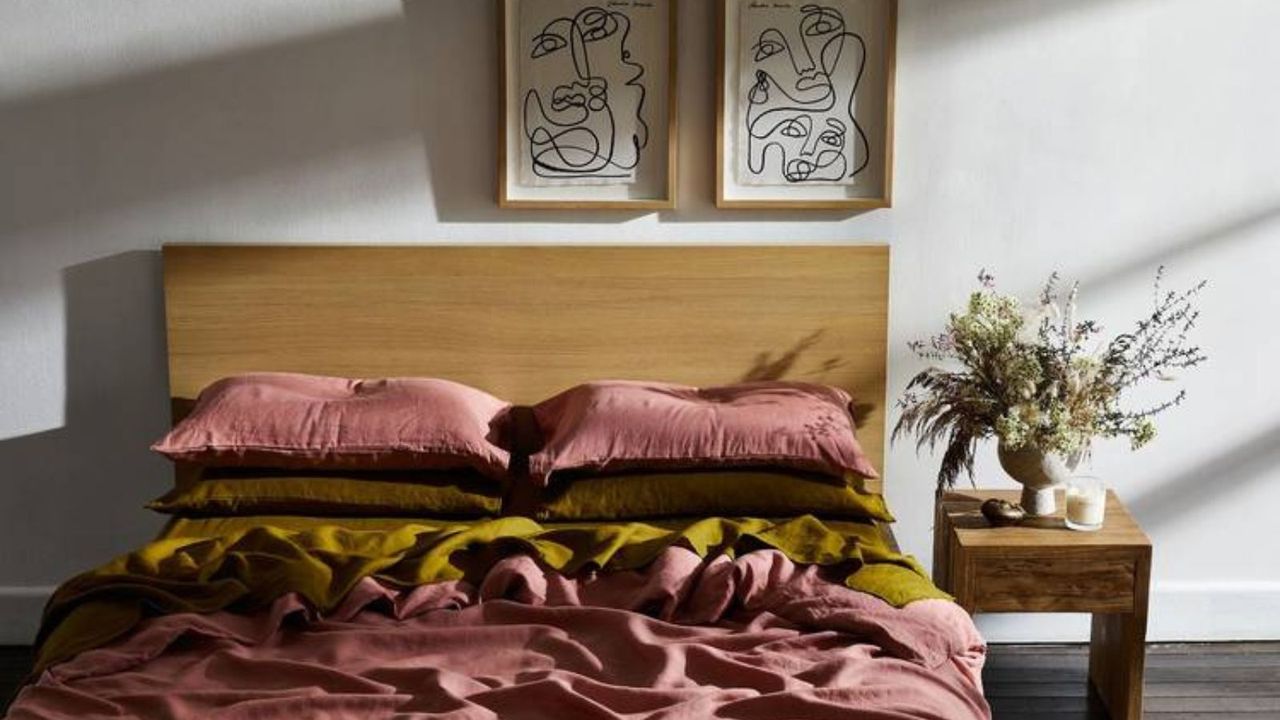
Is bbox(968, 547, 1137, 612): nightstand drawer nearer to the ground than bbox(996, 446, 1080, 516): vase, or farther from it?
nearer to the ground

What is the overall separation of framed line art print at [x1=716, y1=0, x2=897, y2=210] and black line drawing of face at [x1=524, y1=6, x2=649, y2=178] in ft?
0.70

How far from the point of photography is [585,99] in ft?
12.4

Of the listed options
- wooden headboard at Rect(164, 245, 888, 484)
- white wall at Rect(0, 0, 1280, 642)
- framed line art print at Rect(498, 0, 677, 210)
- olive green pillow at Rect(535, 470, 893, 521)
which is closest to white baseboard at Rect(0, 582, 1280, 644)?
white wall at Rect(0, 0, 1280, 642)

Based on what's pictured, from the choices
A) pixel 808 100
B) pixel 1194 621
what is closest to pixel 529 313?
pixel 808 100

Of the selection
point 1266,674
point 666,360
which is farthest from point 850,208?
point 1266,674

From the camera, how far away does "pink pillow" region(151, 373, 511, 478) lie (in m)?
3.47

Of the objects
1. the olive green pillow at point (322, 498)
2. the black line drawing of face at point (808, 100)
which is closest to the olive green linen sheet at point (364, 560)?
the olive green pillow at point (322, 498)

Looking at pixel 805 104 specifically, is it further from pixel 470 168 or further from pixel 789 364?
pixel 470 168

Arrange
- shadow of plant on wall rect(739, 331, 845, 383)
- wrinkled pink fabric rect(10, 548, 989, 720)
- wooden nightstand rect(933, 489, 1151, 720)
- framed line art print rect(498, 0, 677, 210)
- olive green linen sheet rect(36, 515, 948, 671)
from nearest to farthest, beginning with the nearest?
wrinkled pink fabric rect(10, 548, 989, 720), olive green linen sheet rect(36, 515, 948, 671), wooden nightstand rect(933, 489, 1151, 720), framed line art print rect(498, 0, 677, 210), shadow of plant on wall rect(739, 331, 845, 383)

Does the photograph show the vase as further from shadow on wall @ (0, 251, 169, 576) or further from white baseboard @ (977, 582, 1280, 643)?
shadow on wall @ (0, 251, 169, 576)

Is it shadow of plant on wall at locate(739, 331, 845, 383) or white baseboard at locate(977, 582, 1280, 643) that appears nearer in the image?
shadow of plant on wall at locate(739, 331, 845, 383)

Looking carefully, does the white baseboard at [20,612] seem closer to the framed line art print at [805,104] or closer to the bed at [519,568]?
the bed at [519,568]

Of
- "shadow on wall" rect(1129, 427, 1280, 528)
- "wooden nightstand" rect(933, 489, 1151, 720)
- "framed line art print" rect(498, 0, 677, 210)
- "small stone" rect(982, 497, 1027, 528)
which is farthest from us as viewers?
"shadow on wall" rect(1129, 427, 1280, 528)

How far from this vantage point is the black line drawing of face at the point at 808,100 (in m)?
3.77
